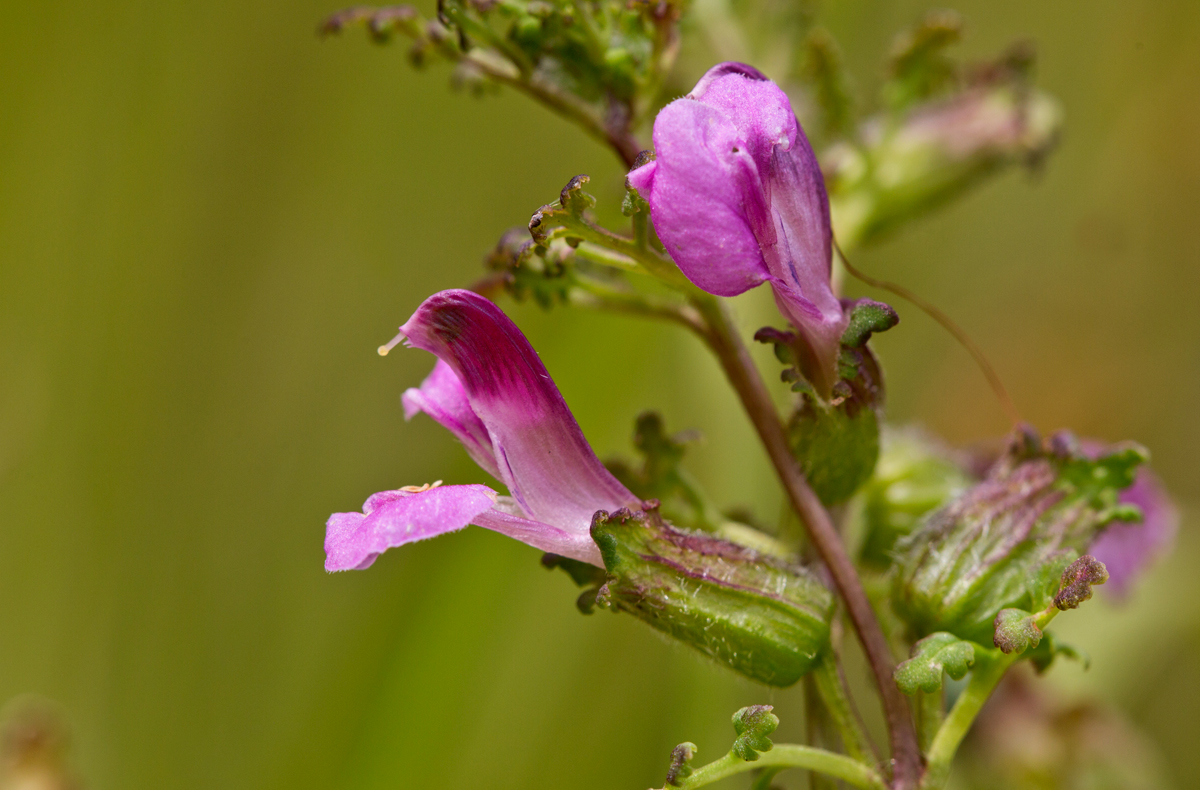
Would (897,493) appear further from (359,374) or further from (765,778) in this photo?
(359,374)

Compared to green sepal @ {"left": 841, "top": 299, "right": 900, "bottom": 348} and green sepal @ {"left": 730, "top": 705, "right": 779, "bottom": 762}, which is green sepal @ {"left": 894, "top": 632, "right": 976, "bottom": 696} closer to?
green sepal @ {"left": 730, "top": 705, "right": 779, "bottom": 762}

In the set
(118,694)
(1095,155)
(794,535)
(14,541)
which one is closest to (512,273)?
(794,535)

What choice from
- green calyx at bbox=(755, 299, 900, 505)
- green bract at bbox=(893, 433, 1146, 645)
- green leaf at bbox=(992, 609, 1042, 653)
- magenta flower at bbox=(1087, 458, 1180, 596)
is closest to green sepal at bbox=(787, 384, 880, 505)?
green calyx at bbox=(755, 299, 900, 505)

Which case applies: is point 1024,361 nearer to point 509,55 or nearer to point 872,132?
point 872,132

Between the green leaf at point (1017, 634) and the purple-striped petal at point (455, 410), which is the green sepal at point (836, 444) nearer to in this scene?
the green leaf at point (1017, 634)

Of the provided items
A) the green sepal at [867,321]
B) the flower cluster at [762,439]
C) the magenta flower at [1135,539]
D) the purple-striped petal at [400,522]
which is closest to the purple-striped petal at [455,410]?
the flower cluster at [762,439]

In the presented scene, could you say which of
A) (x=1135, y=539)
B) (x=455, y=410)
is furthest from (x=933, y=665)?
(x=1135, y=539)
